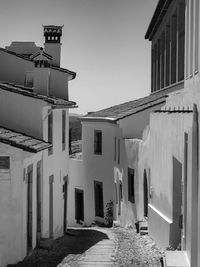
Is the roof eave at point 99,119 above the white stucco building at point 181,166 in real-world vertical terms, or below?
above

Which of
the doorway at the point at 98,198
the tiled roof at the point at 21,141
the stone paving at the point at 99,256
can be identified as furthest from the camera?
the doorway at the point at 98,198

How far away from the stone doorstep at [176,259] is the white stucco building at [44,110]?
449 cm

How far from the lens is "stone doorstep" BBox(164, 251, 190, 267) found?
9.76 metres

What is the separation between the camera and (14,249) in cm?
1330

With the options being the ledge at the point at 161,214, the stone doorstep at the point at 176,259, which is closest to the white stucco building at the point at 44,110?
the ledge at the point at 161,214

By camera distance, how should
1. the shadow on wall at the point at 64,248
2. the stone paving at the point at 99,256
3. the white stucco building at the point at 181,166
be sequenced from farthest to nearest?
the shadow on wall at the point at 64,248 → the stone paving at the point at 99,256 → the white stucco building at the point at 181,166

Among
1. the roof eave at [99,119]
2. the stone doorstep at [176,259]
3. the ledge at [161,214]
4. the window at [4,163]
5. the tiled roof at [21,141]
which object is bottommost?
the stone doorstep at [176,259]

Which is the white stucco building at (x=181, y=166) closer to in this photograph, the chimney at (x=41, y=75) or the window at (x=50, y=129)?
the window at (x=50, y=129)

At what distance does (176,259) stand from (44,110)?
793 centimetres

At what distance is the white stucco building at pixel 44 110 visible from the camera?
1628cm

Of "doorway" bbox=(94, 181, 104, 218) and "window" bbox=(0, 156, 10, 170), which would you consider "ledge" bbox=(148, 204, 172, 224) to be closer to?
"window" bbox=(0, 156, 10, 170)

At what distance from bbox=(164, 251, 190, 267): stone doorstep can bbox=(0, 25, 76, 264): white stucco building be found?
4.49m

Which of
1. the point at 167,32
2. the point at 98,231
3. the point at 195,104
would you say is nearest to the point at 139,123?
the point at 98,231

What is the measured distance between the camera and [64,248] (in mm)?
16656
